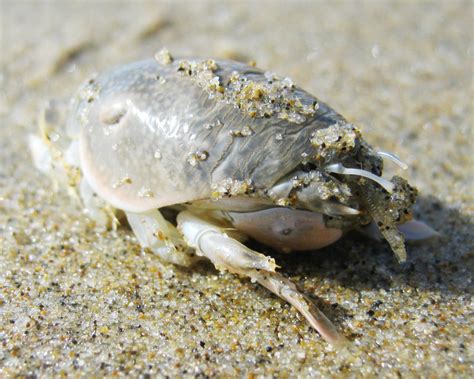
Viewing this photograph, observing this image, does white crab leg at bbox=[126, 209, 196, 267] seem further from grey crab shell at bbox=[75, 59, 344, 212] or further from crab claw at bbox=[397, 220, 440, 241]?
crab claw at bbox=[397, 220, 440, 241]

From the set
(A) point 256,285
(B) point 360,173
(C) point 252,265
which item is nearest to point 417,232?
(B) point 360,173

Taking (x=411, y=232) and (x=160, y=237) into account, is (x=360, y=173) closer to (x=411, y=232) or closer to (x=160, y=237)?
(x=411, y=232)

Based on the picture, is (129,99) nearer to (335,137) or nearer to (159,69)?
(159,69)

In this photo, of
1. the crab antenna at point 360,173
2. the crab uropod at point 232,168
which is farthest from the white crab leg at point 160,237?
the crab antenna at point 360,173

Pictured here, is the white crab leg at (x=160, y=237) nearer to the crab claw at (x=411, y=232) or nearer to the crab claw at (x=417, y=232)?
the crab claw at (x=411, y=232)

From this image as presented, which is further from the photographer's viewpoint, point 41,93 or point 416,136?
point 41,93

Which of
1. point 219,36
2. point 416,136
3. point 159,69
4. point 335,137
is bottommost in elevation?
point 416,136

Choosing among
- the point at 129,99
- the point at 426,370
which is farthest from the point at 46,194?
the point at 426,370
